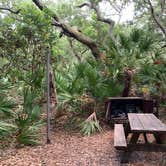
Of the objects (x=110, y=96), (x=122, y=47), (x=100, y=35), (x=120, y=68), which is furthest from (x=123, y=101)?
(x=100, y=35)

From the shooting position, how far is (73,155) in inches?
226

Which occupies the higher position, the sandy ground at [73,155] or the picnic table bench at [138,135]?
the picnic table bench at [138,135]

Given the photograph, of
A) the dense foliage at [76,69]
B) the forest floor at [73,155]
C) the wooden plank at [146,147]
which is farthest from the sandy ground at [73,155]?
the dense foliage at [76,69]

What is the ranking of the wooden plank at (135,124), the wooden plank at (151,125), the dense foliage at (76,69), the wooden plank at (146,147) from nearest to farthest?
the wooden plank at (151,125)
the wooden plank at (135,124)
the wooden plank at (146,147)
the dense foliage at (76,69)

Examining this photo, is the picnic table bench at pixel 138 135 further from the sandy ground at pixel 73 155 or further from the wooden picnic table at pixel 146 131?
the sandy ground at pixel 73 155

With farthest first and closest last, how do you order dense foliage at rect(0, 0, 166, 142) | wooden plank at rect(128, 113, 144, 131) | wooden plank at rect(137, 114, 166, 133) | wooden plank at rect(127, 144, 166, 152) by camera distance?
1. dense foliage at rect(0, 0, 166, 142)
2. wooden plank at rect(127, 144, 166, 152)
3. wooden plank at rect(128, 113, 144, 131)
4. wooden plank at rect(137, 114, 166, 133)

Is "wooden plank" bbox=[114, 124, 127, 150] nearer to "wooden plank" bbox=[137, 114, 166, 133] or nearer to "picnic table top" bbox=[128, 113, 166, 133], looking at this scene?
"picnic table top" bbox=[128, 113, 166, 133]

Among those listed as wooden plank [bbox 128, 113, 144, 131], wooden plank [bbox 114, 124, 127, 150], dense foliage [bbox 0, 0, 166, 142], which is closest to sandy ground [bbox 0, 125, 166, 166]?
wooden plank [bbox 114, 124, 127, 150]

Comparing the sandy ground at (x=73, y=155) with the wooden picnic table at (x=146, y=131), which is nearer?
the wooden picnic table at (x=146, y=131)

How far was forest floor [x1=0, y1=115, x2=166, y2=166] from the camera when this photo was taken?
519 cm

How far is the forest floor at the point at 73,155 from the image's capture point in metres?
5.19

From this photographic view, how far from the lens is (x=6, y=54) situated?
8.60m

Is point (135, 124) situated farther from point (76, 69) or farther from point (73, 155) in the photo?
point (76, 69)

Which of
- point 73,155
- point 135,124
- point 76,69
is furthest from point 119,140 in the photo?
point 76,69
